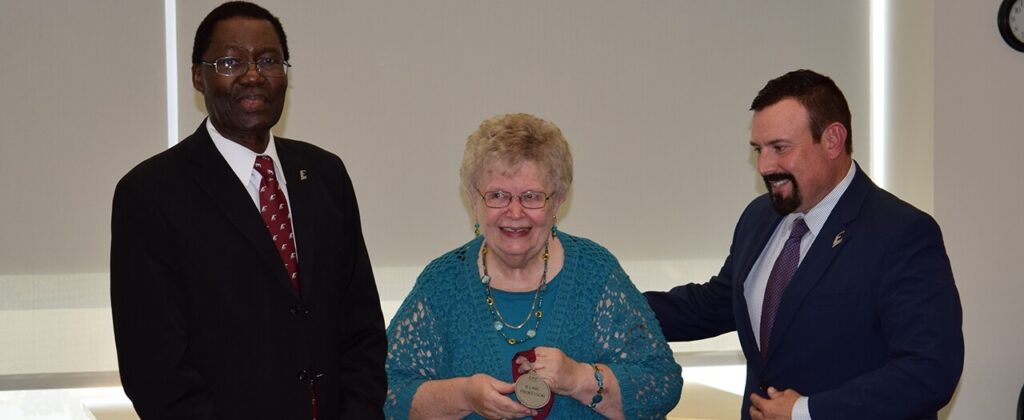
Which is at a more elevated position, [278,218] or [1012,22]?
[1012,22]

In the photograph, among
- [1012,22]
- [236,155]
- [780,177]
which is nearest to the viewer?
[236,155]

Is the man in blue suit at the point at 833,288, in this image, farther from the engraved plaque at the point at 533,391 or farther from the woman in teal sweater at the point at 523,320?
the engraved plaque at the point at 533,391

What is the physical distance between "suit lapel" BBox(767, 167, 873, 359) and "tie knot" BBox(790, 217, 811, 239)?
73mm

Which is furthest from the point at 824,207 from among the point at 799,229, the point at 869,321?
the point at 869,321

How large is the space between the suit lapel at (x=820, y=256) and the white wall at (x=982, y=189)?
188 cm

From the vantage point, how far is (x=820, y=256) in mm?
2533

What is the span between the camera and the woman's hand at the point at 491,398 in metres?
2.39

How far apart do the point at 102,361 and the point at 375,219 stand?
1202 millimetres

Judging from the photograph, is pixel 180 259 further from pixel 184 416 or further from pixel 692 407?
pixel 692 407

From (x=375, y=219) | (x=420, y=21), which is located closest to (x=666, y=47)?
(x=420, y=21)

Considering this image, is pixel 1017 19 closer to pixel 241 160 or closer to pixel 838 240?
pixel 838 240

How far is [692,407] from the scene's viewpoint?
4.44 meters

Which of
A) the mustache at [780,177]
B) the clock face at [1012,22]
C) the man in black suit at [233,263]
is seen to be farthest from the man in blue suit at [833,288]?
the clock face at [1012,22]

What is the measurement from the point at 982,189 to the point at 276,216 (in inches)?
129
